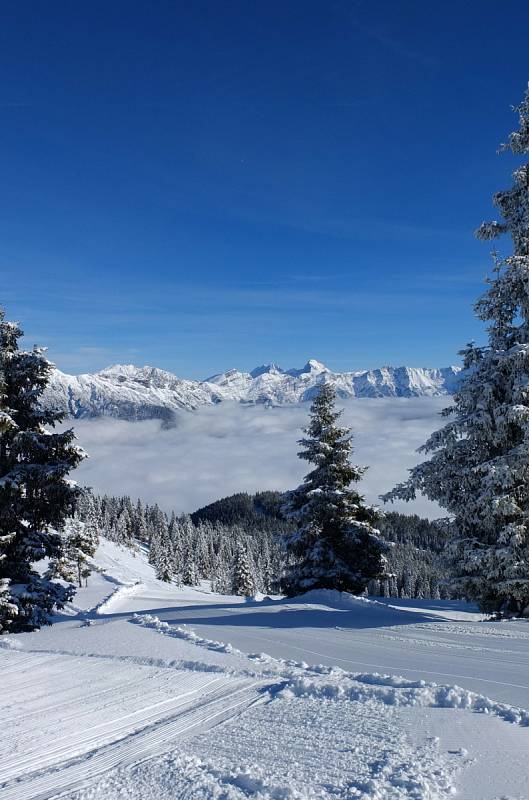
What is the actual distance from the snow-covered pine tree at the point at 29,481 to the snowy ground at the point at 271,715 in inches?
182

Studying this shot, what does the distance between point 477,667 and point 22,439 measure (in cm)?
1209

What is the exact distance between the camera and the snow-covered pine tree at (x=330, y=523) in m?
19.7

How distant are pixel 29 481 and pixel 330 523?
1123 centimetres

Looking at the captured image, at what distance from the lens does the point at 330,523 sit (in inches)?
797

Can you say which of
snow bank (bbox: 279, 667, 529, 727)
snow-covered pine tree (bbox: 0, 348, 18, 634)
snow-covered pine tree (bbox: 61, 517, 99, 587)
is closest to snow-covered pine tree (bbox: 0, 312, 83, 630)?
snow-covered pine tree (bbox: 0, 348, 18, 634)

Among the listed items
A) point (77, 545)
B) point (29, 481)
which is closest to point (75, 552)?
point (77, 545)

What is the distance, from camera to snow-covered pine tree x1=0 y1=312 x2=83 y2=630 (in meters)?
13.6

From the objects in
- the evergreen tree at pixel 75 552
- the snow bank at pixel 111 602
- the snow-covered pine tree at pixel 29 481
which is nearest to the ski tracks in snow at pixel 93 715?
the snow-covered pine tree at pixel 29 481

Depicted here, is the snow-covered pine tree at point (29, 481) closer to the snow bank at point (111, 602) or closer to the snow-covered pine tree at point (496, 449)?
the snow bank at point (111, 602)

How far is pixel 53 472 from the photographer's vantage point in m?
13.8

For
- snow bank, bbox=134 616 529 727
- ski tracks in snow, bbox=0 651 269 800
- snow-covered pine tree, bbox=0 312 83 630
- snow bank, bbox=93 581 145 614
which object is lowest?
snow bank, bbox=93 581 145 614

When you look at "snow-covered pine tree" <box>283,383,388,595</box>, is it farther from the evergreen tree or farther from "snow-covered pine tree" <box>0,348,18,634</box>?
the evergreen tree

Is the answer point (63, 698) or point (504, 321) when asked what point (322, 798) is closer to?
point (63, 698)

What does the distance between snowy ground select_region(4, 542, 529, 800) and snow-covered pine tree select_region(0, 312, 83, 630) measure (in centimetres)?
461
